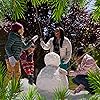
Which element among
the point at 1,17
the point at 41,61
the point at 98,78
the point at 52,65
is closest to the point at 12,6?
the point at 1,17

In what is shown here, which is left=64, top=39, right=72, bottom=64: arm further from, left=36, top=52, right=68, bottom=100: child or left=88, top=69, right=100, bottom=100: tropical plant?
left=88, top=69, right=100, bottom=100: tropical plant

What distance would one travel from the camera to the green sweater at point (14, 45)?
438 centimetres

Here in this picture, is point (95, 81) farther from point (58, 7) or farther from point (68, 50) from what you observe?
point (68, 50)

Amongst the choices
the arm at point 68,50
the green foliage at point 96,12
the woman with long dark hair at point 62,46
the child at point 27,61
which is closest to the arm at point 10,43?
the woman with long dark hair at point 62,46

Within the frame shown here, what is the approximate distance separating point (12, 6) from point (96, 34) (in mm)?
9775

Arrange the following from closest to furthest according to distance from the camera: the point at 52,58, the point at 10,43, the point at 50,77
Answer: the point at 52,58 → the point at 50,77 → the point at 10,43

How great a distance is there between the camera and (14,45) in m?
4.43

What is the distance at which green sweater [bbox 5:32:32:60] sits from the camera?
4379mm

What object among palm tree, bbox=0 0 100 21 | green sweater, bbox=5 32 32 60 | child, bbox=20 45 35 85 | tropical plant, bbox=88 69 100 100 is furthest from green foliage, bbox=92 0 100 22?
child, bbox=20 45 35 85

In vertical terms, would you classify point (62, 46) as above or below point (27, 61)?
above

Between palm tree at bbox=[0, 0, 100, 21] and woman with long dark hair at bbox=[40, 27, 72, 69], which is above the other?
palm tree at bbox=[0, 0, 100, 21]

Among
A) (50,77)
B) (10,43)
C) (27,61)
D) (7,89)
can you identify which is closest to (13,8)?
(7,89)

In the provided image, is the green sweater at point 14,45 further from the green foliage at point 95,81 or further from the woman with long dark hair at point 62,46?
the green foliage at point 95,81

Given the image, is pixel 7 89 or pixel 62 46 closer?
pixel 7 89
